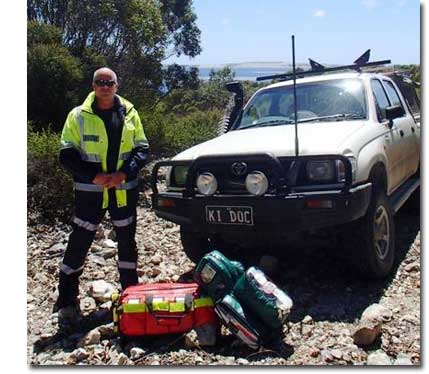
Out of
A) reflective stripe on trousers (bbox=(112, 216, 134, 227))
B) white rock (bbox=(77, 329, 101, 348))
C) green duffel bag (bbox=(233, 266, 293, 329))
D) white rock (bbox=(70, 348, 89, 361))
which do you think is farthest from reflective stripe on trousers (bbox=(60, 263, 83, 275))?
green duffel bag (bbox=(233, 266, 293, 329))

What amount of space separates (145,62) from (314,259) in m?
3.21

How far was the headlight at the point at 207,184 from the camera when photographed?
3.50 metres

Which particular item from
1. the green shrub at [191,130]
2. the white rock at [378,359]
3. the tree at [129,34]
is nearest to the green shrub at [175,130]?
the green shrub at [191,130]

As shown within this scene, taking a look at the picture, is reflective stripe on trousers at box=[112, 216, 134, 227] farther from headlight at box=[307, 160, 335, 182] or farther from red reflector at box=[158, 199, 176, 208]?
headlight at box=[307, 160, 335, 182]

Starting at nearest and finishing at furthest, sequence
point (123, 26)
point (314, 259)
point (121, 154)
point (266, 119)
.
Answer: point (121, 154), point (314, 259), point (266, 119), point (123, 26)

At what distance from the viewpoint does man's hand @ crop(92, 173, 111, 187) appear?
3.40 m

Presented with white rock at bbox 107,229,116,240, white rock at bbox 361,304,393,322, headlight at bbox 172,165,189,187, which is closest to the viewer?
white rock at bbox 361,304,393,322

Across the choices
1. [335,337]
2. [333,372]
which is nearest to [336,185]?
[335,337]

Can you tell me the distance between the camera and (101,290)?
3715 millimetres

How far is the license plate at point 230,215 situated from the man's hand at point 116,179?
0.57 metres

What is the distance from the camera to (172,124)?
663cm

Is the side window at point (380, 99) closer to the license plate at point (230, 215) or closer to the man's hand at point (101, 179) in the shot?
the license plate at point (230, 215)

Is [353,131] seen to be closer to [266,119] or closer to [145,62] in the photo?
[266,119]

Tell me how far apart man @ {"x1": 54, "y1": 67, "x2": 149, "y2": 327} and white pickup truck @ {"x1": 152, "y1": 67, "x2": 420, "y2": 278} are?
343 mm
